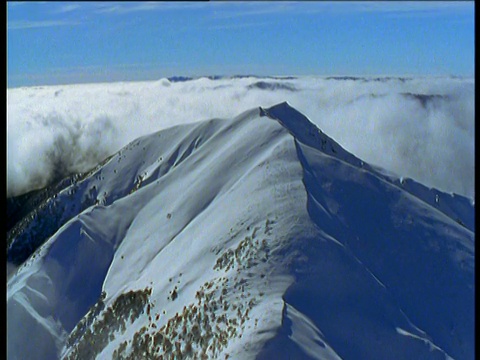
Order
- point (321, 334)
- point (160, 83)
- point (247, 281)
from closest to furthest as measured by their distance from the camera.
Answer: point (321, 334), point (247, 281), point (160, 83)

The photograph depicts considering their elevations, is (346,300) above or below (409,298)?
above

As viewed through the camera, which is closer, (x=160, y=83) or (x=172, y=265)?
(x=172, y=265)

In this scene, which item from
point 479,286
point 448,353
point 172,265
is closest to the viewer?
point 479,286

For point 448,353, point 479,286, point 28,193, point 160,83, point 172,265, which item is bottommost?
point 160,83

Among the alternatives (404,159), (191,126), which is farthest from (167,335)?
(404,159)

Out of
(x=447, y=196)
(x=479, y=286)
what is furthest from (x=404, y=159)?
(x=479, y=286)

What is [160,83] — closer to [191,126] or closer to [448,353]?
[191,126]
